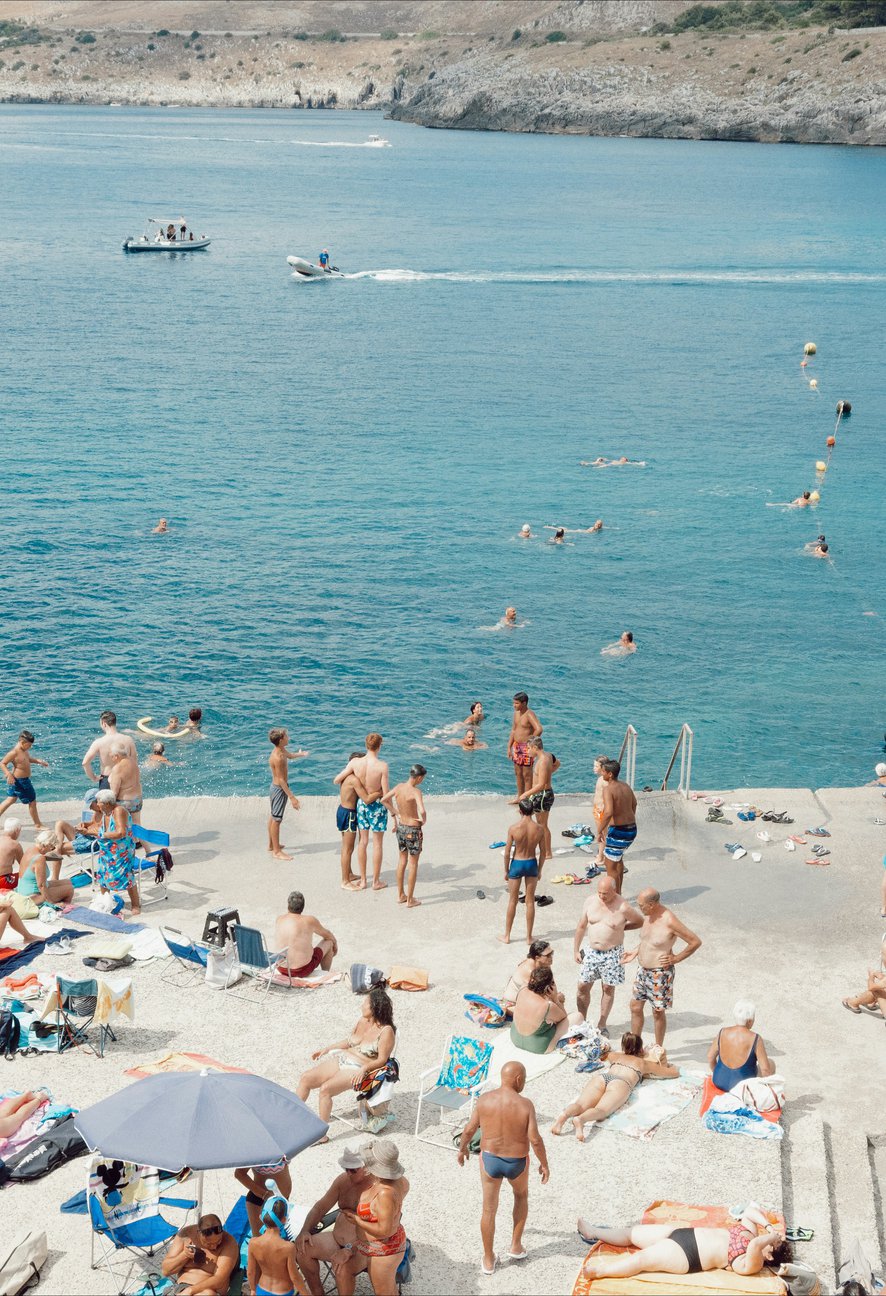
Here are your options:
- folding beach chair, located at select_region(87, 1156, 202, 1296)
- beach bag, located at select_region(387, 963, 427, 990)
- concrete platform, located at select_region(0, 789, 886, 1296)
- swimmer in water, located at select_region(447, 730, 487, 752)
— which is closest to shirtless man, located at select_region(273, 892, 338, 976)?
concrete platform, located at select_region(0, 789, 886, 1296)

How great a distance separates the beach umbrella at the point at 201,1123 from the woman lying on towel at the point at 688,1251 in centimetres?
233

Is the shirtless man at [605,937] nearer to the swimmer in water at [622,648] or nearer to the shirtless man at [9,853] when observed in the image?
the shirtless man at [9,853]

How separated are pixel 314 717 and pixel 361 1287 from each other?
1857 cm

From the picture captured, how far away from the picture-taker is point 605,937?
1279 centimetres

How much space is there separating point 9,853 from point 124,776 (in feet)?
5.85

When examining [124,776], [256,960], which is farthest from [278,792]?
[256,960]

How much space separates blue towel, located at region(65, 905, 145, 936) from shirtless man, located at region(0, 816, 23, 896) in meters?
1.02

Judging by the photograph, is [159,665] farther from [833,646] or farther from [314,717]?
[833,646]

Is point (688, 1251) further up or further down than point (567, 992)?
further up

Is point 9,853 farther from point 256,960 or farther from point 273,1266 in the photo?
point 273,1266

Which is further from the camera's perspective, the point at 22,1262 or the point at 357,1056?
the point at 357,1056

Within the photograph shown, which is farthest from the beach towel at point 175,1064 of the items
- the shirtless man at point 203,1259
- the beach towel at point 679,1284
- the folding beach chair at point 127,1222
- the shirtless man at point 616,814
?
the shirtless man at point 616,814

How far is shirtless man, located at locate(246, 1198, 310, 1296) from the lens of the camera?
8820mm

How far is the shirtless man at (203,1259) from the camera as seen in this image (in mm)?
9102
